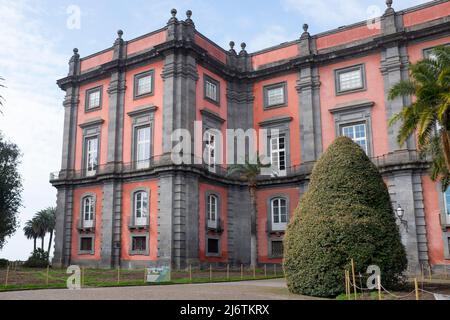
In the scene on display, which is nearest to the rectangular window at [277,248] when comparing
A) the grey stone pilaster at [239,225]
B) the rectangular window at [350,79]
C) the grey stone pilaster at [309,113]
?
the grey stone pilaster at [239,225]

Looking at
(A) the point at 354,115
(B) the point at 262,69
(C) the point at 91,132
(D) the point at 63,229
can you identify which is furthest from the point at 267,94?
(D) the point at 63,229

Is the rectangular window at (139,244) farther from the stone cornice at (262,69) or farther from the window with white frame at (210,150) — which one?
the stone cornice at (262,69)

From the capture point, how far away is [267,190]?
34344mm

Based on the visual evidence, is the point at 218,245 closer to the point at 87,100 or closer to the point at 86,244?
the point at 86,244

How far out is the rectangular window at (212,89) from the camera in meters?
33.8

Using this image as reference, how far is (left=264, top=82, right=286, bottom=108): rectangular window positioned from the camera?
116 ft

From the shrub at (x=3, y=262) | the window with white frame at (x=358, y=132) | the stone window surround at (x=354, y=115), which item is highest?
the stone window surround at (x=354, y=115)

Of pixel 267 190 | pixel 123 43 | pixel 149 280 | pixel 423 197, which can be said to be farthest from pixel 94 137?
pixel 423 197

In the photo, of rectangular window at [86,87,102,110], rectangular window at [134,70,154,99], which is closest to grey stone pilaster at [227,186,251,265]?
rectangular window at [134,70,154,99]

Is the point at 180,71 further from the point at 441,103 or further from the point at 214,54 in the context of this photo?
the point at 441,103

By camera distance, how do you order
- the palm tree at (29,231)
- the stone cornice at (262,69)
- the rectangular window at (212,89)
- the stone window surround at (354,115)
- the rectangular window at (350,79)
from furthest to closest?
the palm tree at (29,231) < the rectangular window at (212,89) < the rectangular window at (350,79) < the stone window surround at (354,115) < the stone cornice at (262,69)

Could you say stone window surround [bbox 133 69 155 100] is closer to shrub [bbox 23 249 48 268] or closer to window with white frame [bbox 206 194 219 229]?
window with white frame [bbox 206 194 219 229]

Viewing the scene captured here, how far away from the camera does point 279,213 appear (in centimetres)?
3359

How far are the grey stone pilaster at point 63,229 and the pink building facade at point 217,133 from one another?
98 mm
